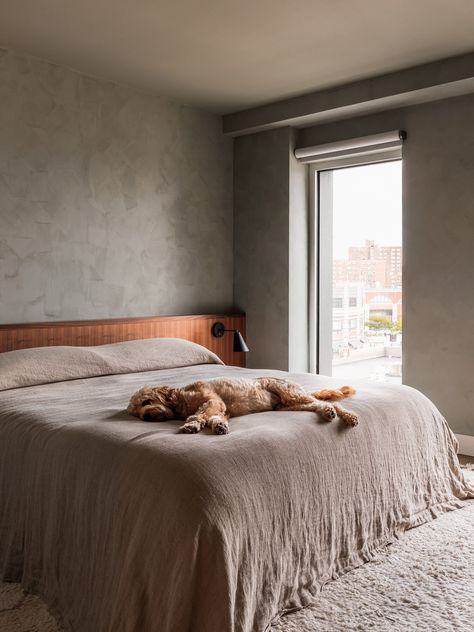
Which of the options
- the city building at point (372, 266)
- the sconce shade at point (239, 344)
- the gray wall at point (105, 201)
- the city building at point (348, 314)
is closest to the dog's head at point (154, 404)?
the gray wall at point (105, 201)

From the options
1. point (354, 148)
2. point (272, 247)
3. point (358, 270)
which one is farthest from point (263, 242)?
point (354, 148)

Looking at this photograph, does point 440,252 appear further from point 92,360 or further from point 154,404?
point 154,404

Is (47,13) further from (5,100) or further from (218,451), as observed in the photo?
(218,451)

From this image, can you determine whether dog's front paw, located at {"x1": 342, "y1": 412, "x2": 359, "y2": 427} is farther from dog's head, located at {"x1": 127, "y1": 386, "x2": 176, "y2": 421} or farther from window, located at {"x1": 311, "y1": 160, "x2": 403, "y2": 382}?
window, located at {"x1": 311, "y1": 160, "x2": 403, "y2": 382}

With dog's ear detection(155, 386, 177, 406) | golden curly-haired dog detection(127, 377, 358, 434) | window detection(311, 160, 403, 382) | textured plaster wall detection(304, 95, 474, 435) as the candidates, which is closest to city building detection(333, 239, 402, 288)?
window detection(311, 160, 403, 382)

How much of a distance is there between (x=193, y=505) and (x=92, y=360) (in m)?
1.67

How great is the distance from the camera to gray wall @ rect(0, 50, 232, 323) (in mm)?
3635

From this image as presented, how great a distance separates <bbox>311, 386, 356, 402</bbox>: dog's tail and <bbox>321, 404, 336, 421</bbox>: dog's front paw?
0.73ft

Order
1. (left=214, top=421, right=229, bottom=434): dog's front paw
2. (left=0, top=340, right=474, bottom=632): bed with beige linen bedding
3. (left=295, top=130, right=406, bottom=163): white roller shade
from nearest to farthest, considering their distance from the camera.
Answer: (left=0, top=340, right=474, bottom=632): bed with beige linen bedding
(left=214, top=421, right=229, bottom=434): dog's front paw
(left=295, top=130, right=406, bottom=163): white roller shade

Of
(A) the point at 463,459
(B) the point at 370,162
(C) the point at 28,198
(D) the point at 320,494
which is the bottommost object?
(A) the point at 463,459

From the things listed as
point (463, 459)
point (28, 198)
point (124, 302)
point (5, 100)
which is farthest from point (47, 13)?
point (463, 459)

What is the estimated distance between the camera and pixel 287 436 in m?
2.12

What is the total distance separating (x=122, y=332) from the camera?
4.00 m

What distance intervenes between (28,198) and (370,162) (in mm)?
2354
